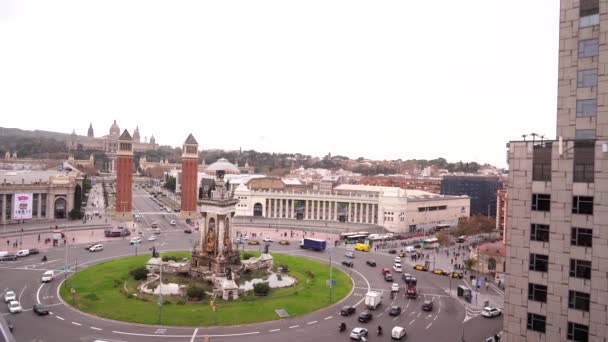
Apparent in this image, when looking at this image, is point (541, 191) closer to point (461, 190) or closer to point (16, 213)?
point (16, 213)

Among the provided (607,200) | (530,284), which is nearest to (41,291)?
(530,284)

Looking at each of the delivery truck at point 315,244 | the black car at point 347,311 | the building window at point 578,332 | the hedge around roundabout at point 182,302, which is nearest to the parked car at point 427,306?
the black car at point 347,311

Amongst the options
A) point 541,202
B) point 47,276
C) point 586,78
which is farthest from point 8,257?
point 586,78

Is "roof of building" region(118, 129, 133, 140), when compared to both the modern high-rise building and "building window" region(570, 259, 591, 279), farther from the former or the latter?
"building window" region(570, 259, 591, 279)

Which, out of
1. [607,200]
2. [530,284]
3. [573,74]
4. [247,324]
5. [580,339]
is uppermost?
Result: [573,74]

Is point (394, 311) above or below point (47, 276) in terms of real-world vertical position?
below

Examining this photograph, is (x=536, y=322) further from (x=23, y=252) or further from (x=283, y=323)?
(x=23, y=252)

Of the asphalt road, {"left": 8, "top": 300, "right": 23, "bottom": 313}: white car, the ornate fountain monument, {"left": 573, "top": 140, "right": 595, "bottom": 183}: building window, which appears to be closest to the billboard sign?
the asphalt road
